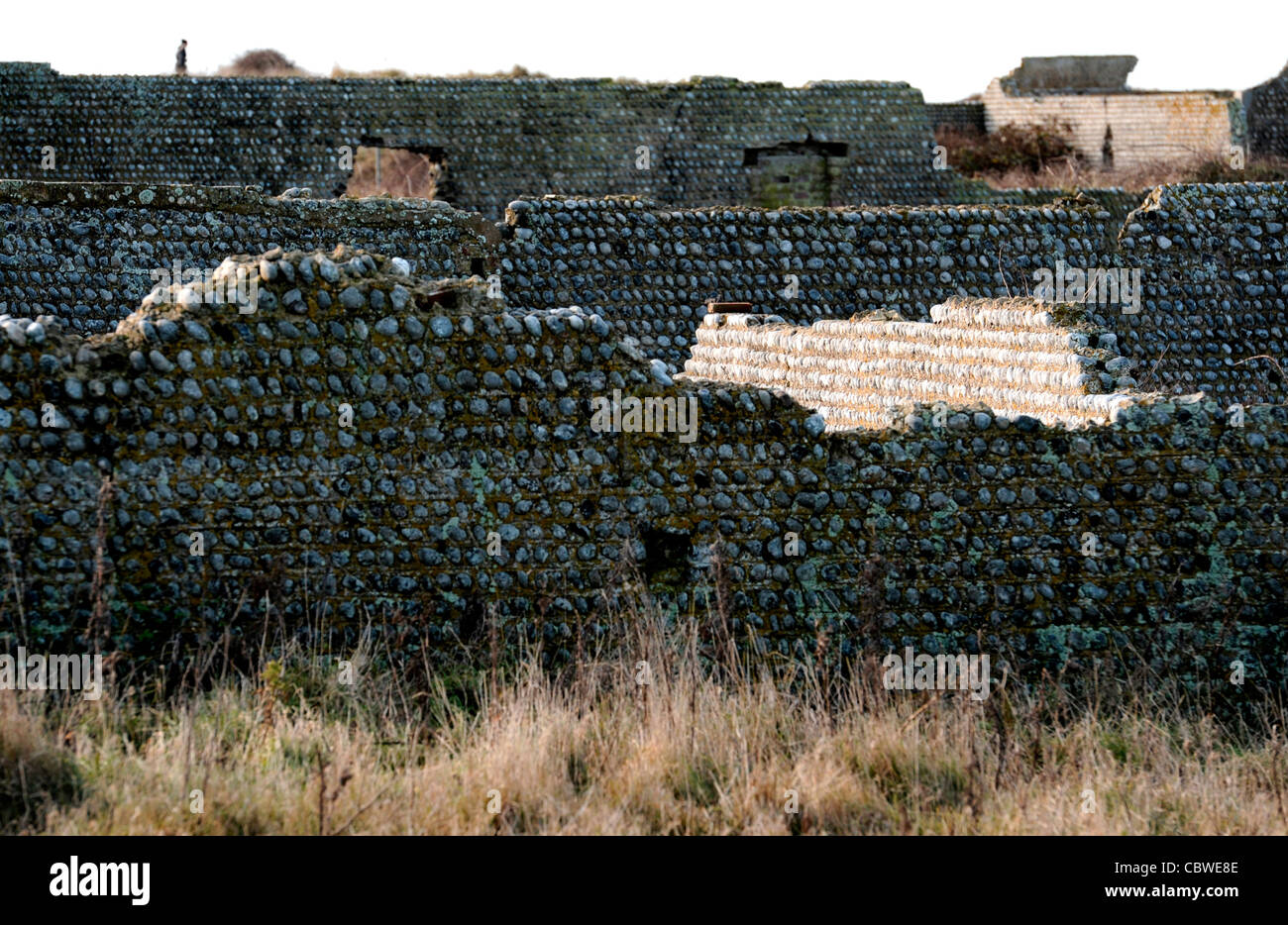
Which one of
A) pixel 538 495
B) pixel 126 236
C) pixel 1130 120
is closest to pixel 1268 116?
pixel 1130 120

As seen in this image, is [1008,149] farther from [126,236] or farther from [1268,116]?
[126,236]

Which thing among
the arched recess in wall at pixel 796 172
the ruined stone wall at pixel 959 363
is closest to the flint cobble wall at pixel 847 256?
the ruined stone wall at pixel 959 363

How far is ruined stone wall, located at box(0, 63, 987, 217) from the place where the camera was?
3247 cm

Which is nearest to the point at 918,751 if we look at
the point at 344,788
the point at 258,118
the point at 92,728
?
the point at 344,788

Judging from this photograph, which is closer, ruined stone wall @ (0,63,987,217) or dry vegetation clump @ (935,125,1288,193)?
ruined stone wall @ (0,63,987,217)

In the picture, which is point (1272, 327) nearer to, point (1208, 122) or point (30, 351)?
point (30, 351)

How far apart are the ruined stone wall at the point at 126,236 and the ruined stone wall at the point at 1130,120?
29330mm

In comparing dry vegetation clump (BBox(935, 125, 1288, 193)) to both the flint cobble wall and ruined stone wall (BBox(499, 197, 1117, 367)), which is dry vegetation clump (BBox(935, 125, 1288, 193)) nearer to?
the flint cobble wall

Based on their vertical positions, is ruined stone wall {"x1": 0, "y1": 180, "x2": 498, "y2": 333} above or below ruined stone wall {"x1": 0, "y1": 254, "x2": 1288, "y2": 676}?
above

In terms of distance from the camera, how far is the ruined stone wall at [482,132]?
32469 millimetres

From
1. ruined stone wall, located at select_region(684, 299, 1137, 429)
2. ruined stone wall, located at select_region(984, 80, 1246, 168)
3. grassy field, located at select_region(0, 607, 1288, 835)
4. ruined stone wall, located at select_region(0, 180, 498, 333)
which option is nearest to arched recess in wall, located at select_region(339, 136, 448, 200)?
ruined stone wall, located at select_region(0, 180, 498, 333)

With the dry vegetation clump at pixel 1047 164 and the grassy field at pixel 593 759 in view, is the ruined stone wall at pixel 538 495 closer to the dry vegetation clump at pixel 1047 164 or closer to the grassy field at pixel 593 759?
the grassy field at pixel 593 759

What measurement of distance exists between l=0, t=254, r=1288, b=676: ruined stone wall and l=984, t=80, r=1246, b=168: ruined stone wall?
1420 inches

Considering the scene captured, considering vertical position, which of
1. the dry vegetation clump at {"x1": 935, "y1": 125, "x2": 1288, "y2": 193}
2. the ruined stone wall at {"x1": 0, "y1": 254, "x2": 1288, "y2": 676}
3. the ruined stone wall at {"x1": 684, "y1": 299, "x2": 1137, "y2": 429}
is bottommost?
the ruined stone wall at {"x1": 0, "y1": 254, "x2": 1288, "y2": 676}
